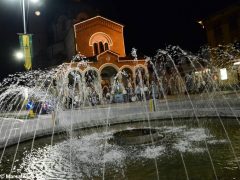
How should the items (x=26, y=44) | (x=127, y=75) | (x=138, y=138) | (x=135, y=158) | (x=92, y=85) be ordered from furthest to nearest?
(x=127, y=75) → (x=92, y=85) → (x=26, y=44) → (x=138, y=138) → (x=135, y=158)

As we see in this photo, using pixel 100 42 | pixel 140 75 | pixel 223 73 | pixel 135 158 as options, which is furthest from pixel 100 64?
pixel 135 158

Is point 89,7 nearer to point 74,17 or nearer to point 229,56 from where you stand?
point 74,17

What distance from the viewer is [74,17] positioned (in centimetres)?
4819

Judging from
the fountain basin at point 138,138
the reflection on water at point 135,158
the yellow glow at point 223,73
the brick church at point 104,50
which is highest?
the brick church at point 104,50

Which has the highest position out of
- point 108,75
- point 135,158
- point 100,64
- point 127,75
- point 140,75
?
point 100,64

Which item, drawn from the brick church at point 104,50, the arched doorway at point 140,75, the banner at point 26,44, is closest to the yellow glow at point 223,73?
the brick church at point 104,50

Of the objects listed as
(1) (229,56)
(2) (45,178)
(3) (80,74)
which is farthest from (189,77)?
(2) (45,178)

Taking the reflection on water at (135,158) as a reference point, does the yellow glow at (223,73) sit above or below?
above

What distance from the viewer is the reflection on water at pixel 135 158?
7613mm

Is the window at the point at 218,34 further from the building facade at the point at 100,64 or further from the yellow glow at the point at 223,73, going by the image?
the building facade at the point at 100,64

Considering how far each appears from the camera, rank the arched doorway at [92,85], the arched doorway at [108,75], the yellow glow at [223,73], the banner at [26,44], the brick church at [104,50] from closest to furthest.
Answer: the banner at [26,44] → the yellow glow at [223,73] → the arched doorway at [92,85] → the brick church at [104,50] → the arched doorway at [108,75]

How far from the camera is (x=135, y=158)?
909cm

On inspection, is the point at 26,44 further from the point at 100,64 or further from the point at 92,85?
the point at 92,85

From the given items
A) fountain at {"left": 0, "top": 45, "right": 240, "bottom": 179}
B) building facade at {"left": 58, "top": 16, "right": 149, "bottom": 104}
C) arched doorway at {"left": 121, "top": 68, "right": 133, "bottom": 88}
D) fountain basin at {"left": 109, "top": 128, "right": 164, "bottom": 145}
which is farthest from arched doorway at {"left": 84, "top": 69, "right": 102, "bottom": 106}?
fountain basin at {"left": 109, "top": 128, "right": 164, "bottom": 145}
